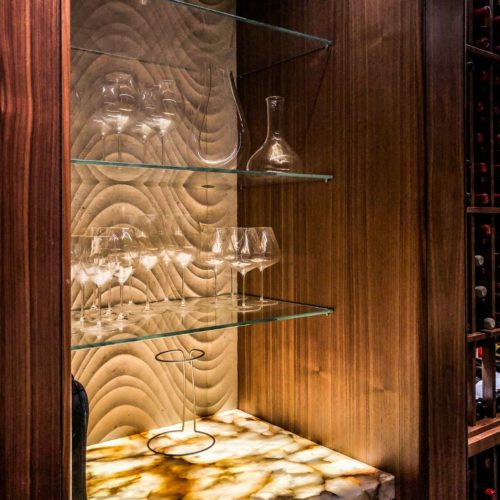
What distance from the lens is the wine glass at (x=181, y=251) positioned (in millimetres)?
1544

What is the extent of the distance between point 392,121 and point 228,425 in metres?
1.03

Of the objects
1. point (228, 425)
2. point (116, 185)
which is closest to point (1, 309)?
point (116, 185)

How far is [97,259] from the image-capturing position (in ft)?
4.13

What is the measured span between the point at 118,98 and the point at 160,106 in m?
0.14

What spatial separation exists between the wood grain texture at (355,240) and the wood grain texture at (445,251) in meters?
0.03

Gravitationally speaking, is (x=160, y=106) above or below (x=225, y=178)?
above

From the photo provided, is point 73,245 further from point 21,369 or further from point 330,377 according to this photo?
point 330,377

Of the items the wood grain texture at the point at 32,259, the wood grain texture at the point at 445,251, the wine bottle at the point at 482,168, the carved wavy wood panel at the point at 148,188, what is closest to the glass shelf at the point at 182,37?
the carved wavy wood panel at the point at 148,188

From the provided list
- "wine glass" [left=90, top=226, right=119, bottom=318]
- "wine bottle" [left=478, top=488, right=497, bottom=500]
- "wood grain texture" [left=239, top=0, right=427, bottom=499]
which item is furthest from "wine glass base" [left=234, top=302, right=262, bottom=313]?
"wine bottle" [left=478, top=488, right=497, bottom=500]

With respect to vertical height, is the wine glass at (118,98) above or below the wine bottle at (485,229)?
above

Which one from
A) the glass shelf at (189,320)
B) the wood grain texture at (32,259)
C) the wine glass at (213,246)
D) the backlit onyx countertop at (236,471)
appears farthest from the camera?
the wine glass at (213,246)

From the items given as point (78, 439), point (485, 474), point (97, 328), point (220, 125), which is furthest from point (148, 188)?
point (485, 474)

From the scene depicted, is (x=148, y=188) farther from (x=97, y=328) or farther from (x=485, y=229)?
(x=485, y=229)

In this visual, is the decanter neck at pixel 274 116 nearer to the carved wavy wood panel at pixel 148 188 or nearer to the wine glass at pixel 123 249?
the carved wavy wood panel at pixel 148 188
